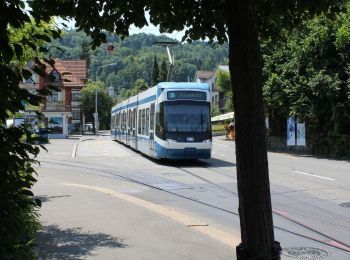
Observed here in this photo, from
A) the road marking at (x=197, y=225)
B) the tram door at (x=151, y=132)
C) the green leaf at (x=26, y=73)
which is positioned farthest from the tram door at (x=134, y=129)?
the green leaf at (x=26, y=73)

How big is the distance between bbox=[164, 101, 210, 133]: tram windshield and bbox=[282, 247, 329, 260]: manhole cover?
14.1 m

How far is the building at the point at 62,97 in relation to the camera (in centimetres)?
387

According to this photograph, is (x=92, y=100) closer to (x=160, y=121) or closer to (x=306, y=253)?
(x=160, y=121)

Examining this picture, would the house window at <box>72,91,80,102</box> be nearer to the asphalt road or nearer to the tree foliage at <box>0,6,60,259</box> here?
the asphalt road

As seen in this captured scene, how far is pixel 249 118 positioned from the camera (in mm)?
3570

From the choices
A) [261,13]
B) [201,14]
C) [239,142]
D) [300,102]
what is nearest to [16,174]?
[239,142]

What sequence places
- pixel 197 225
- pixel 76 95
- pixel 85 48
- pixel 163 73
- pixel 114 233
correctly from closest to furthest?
pixel 114 233 → pixel 197 225 → pixel 85 48 → pixel 76 95 → pixel 163 73

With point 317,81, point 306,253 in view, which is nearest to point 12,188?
point 306,253

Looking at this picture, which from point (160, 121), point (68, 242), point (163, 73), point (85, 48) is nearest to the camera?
point (68, 242)

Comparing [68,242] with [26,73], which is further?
[68,242]

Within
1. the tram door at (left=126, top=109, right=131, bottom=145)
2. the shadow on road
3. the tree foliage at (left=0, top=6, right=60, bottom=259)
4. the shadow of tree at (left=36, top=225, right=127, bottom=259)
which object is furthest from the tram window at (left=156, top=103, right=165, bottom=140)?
the tree foliage at (left=0, top=6, right=60, bottom=259)

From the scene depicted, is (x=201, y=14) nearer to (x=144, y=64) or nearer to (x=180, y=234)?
(x=180, y=234)

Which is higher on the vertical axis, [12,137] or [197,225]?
[12,137]

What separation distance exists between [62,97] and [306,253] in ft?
189
